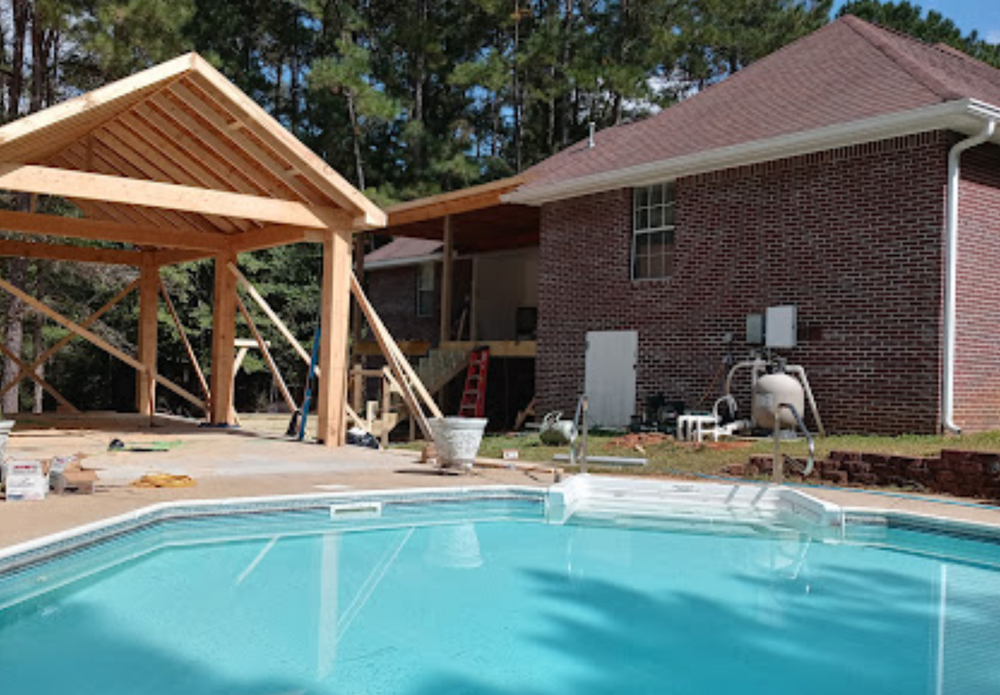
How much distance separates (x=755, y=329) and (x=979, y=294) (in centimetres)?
292

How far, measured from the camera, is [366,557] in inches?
275

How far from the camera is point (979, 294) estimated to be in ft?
39.4

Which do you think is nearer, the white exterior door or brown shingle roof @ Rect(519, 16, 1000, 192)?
brown shingle roof @ Rect(519, 16, 1000, 192)

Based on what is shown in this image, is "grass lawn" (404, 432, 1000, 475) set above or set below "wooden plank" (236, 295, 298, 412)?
below

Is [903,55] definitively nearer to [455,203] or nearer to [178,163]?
[455,203]

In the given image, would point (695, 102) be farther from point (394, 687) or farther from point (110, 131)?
point (394, 687)

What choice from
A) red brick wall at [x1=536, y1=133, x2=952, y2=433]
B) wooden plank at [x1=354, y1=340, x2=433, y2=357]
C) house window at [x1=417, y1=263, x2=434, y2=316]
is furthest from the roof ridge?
house window at [x1=417, y1=263, x2=434, y2=316]

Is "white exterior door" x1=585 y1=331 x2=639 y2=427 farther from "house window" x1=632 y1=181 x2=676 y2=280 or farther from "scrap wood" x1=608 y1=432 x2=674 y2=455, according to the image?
"scrap wood" x1=608 y1=432 x2=674 y2=455

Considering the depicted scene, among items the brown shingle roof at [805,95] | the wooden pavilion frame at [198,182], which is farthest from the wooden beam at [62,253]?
the brown shingle roof at [805,95]

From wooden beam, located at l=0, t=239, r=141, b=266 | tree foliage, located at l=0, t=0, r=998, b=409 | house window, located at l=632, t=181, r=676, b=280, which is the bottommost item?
wooden beam, located at l=0, t=239, r=141, b=266

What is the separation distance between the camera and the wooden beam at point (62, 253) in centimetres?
1470

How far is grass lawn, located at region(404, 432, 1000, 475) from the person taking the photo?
10.5 metres

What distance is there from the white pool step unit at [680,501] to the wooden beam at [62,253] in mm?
10006

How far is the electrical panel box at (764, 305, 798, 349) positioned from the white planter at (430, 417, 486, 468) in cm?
523
